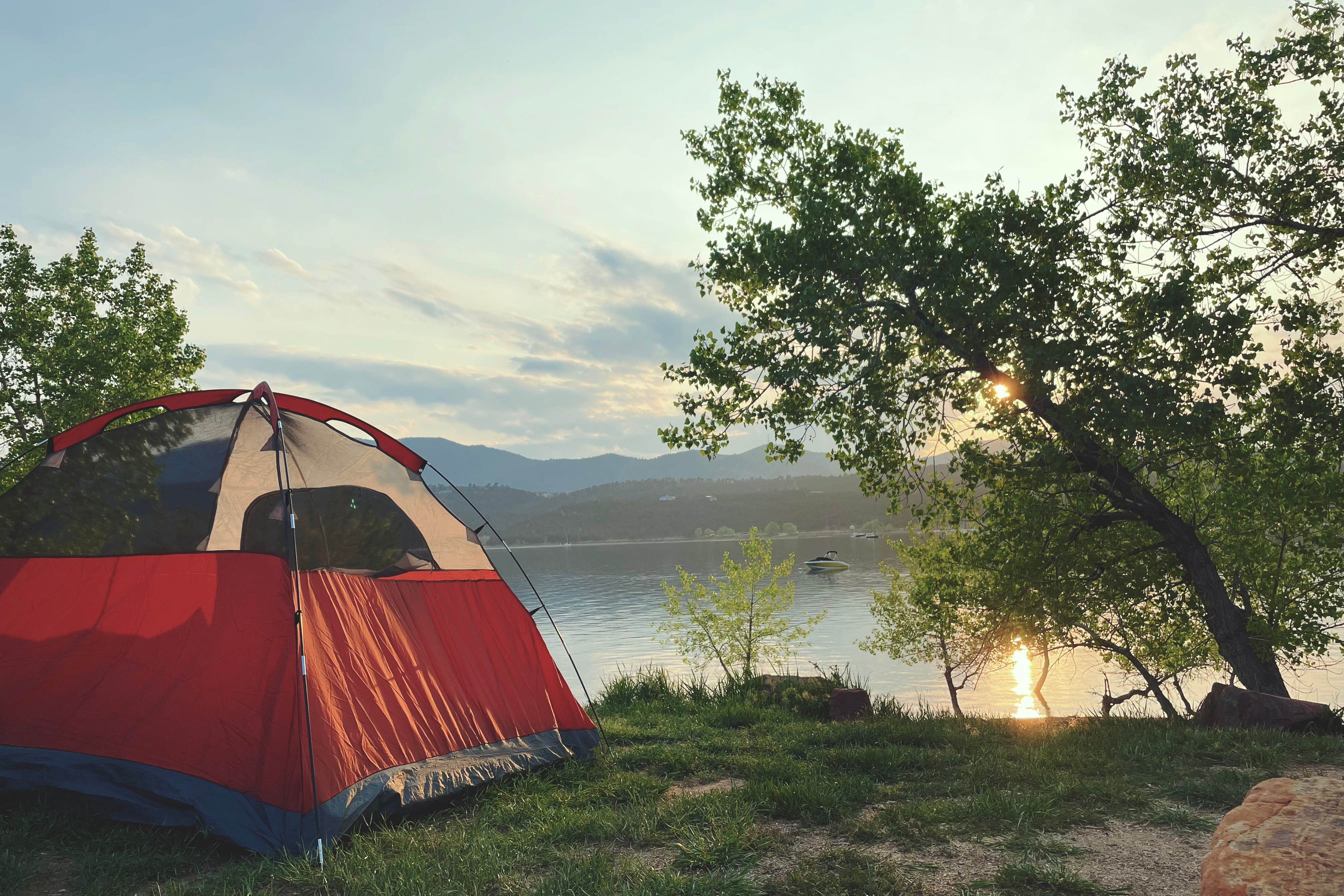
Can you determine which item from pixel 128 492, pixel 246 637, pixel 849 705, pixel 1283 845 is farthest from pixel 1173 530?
pixel 128 492

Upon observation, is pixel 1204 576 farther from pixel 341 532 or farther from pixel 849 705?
pixel 341 532

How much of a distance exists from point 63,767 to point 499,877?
3926 mm

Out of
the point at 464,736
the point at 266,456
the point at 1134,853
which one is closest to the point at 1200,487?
the point at 1134,853

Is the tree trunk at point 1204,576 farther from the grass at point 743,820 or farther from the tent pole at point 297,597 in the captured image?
the tent pole at point 297,597

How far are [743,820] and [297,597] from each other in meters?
3.77

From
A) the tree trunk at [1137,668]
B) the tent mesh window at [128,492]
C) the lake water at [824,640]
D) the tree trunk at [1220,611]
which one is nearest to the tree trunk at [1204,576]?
the tree trunk at [1220,611]

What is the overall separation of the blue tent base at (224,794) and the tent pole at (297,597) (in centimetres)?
13

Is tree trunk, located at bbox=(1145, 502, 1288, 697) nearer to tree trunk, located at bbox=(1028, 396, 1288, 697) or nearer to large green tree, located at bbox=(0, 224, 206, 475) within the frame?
tree trunk, located at bbox=(1028, 396, 1288, 697)

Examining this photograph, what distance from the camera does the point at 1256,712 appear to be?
8.32 meters

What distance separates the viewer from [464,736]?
6711 mm

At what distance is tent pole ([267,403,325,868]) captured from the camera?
5352 millimetres

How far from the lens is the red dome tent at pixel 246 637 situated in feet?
18.7

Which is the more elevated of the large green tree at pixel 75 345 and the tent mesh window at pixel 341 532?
the large green tree at pixel 75 345

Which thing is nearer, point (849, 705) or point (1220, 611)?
point (849, 705)
